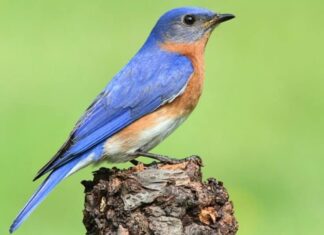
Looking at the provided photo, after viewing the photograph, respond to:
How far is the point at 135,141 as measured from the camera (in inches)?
395

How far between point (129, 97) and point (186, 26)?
95 centimetres

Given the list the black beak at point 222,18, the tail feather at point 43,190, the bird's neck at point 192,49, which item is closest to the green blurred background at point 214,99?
the bird's neck at point 192,49

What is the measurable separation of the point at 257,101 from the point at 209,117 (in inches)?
26.3

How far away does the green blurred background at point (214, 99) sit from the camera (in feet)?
43.0

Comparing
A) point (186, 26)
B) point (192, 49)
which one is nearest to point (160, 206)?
point (192, 49)

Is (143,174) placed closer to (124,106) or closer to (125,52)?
(124,106)

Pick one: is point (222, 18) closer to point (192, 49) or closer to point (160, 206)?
point (192, 49)

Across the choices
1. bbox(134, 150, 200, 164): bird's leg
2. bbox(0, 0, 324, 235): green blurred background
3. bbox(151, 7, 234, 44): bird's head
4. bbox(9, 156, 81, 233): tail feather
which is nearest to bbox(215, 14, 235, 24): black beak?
bbox(151, 7, 234, 44): bird's head

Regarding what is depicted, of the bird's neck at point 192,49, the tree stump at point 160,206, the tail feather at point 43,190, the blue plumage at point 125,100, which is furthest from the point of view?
the bird's neck at point 192,49

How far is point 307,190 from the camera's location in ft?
43.6

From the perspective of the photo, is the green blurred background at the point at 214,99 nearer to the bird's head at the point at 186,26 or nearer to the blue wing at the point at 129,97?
the bird's head at the point at 186,26

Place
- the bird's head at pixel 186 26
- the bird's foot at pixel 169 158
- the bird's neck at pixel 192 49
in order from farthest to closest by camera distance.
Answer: the bird's head at pixel 186 26
the bird's neck at pixel 192 49
the bird's foot at pixel 169 158

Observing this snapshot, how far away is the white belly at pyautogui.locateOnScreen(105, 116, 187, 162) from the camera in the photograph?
32.8 feet

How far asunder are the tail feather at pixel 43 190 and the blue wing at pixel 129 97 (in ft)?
0.25
